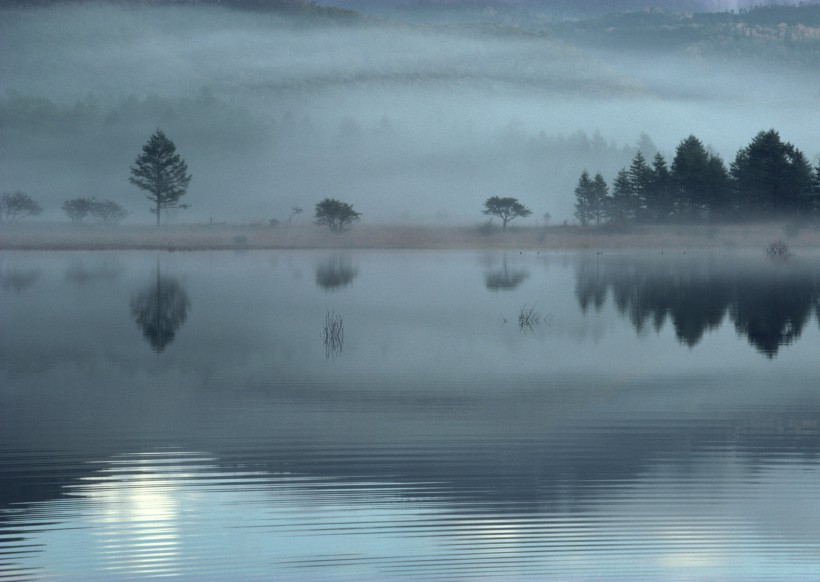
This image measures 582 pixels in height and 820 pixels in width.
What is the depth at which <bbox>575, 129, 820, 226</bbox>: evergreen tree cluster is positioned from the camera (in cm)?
10719

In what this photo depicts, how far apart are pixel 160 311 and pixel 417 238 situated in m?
84.3

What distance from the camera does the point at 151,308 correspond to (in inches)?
1558

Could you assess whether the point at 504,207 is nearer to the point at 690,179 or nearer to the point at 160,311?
the point at 690,179

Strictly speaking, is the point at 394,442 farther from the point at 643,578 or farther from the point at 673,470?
the point at 643,578

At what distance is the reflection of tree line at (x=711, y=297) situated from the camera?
3341 centimetres

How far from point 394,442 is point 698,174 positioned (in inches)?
3950

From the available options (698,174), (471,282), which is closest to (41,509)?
(471,282)

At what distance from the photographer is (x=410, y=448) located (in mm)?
15898

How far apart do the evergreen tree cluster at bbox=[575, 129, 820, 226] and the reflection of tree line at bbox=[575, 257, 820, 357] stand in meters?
34.3

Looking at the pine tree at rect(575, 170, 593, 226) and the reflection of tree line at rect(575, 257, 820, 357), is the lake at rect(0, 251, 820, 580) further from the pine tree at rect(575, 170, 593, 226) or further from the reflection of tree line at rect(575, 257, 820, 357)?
the pine tree at rect(575, 170, 593, 226)

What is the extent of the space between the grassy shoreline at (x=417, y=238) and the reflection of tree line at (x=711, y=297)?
116 ft

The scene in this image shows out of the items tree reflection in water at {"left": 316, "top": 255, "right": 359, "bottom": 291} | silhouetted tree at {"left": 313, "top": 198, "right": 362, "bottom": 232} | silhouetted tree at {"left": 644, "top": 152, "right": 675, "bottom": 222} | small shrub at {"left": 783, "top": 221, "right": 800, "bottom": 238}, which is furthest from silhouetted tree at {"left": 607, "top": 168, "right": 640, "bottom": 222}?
tree reflection in water at {"left": 316, "top": 255, "right": 359, "bottom": 291}

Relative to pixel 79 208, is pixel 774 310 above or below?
below

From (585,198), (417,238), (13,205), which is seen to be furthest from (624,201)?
(13,205)
